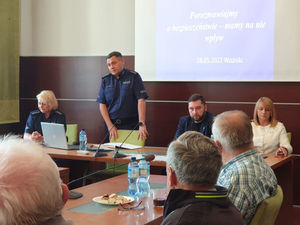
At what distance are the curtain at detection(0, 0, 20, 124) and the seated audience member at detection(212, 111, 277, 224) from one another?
15.4 feet

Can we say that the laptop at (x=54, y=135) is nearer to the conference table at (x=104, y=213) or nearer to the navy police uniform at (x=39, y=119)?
the navy police uniform at (x=39, y=119)

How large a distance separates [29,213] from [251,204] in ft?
4.77

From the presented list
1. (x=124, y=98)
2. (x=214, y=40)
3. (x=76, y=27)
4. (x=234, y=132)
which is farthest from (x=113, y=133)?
(x=234, y=132)

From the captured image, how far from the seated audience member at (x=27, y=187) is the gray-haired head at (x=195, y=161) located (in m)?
0.78

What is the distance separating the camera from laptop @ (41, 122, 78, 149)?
4.87 meters

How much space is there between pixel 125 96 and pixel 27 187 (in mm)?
4723

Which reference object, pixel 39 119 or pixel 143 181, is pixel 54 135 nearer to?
pixel 39 119

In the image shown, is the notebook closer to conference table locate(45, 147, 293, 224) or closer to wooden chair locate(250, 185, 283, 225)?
conference table locate(45, 147, 293, 224)

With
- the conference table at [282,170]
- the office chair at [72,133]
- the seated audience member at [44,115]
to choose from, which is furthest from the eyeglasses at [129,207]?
the office chair at [72,133]

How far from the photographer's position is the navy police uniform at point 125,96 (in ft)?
19.4

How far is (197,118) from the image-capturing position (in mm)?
5191

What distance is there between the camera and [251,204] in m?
2.39

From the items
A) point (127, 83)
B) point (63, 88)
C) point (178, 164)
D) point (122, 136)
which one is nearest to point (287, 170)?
point (122, 136)

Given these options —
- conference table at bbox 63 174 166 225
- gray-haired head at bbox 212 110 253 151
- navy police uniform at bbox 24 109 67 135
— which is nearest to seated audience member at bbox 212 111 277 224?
gray-haired head at bbox 212 110 253 151
